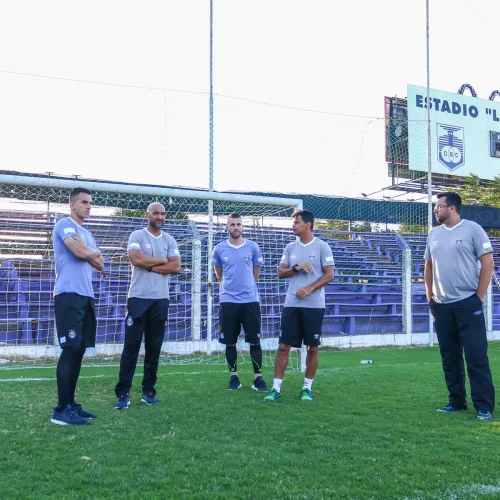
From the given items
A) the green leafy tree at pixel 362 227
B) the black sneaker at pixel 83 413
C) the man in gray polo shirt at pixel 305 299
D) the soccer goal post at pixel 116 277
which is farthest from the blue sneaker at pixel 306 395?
the green leafy tree at pixel 362 227

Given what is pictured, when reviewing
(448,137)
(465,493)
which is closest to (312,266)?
(465,493)

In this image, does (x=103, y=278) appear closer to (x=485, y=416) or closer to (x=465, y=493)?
(x=485, y=416)

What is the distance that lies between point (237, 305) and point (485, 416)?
8.23 ft

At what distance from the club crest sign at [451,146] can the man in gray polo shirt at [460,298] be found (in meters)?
17.8

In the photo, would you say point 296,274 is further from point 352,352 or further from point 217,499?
point 352,352

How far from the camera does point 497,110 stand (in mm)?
23969

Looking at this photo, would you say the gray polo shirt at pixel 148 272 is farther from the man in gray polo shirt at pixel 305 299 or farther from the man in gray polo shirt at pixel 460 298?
the man in gray polo shirt at pixel 460 298

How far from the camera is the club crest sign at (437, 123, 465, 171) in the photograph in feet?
70.4

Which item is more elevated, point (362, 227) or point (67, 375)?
point (362, 227)

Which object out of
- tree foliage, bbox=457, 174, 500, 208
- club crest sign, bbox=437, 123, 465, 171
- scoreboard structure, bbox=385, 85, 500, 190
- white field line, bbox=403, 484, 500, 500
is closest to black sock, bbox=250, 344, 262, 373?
white field line, bbox=403, 484, 500, 500

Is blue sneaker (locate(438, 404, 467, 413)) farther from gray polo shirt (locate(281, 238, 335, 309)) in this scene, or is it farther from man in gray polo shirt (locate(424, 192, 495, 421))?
gray polo shirt (locate(281, 238, 335, 309))

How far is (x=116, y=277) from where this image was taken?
10.7 m

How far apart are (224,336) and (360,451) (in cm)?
260

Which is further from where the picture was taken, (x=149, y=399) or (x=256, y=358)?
(x=256, y=358)
